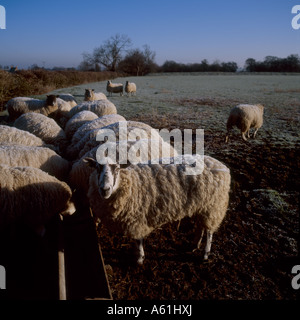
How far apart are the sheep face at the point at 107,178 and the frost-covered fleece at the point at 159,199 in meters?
0.26

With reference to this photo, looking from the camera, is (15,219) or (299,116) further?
(299,116)

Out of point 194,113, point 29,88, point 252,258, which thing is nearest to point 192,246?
point 252,258

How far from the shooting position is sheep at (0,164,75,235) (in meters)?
3.38

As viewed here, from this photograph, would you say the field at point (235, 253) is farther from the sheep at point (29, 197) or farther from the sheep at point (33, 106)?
the sheep at point (33, 106)

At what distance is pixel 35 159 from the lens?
4359 mm

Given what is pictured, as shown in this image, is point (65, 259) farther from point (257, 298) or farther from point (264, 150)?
point (264, 150)

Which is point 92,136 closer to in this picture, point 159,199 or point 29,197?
point 29,197

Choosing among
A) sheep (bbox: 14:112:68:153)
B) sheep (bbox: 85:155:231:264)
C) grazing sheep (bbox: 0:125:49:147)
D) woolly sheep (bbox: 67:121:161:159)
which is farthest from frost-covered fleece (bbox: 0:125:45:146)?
sheep (bbox: 85:155:231:264)

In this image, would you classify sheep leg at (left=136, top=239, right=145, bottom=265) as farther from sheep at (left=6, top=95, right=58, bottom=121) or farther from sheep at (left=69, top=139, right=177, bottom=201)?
sheep at (left=6, top=95, right=58, bottom=121)

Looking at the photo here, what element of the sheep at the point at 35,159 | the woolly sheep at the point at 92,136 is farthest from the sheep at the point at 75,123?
the sheep at the point at 35,159

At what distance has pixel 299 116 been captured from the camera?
12781 mm

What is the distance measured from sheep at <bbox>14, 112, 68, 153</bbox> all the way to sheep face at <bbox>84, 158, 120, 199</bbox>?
3280mm

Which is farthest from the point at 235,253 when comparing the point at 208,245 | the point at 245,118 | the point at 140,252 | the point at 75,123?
the point at 245,118

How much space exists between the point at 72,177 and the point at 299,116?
13051mm
